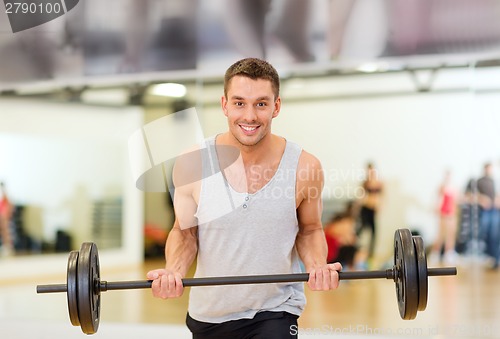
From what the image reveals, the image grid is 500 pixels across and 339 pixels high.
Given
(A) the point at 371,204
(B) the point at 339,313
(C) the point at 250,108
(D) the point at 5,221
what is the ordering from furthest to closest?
(D) the point at 5,221 < (A) the point at 371,204 < (B) the point at 339,313 < (C) the point at 250,108

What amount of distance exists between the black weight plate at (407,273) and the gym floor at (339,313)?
2.33 m

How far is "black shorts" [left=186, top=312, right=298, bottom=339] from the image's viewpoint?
2.71 meters

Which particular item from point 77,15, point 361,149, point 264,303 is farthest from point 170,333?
point 264,303

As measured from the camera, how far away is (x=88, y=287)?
259 cm

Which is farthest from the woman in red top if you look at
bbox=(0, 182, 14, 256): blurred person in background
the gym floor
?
bbox=(0, 182, 14, 256): blurred person in background

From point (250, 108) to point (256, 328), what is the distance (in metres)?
0.78

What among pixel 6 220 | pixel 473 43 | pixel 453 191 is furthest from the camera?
pixel 6 220

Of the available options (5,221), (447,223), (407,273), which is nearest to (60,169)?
(5,221)

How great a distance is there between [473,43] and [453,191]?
6.09 feet

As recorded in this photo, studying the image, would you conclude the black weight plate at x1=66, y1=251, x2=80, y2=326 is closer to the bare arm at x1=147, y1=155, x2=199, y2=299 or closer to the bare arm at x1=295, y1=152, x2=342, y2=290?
the bare arm at x1=147, y1=155, x2=199, y2=299

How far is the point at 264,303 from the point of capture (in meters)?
2.77

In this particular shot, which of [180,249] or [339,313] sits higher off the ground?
[180,249]

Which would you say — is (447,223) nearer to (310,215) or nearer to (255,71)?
(310,215)

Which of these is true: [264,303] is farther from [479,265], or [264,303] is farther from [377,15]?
[479,265]
